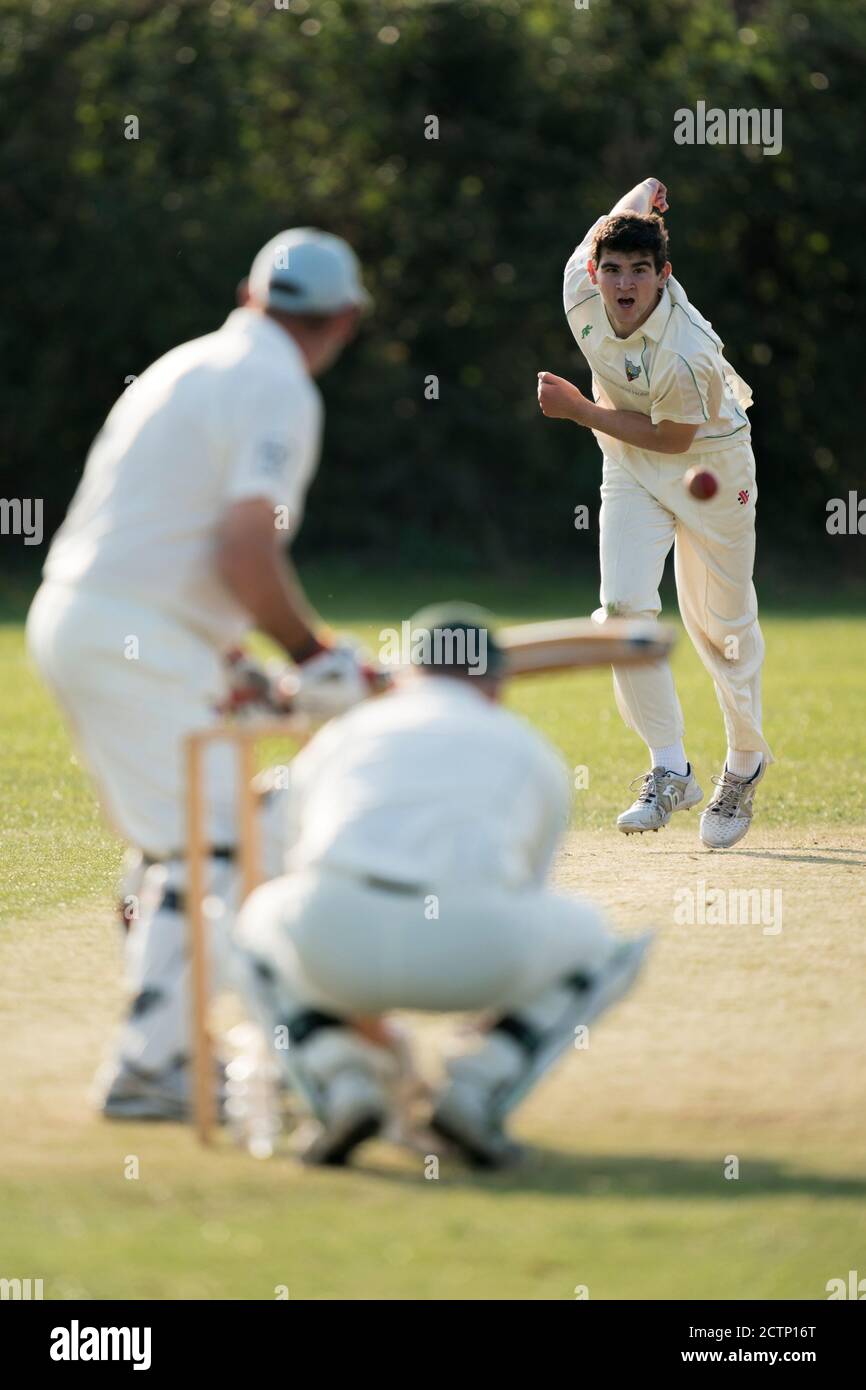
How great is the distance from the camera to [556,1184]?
14.1 feet

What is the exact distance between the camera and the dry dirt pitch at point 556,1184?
12.4 ft

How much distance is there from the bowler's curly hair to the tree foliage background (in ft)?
48.1

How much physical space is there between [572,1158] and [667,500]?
4729 mm

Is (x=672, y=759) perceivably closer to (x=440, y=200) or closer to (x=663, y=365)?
(x=663, y=365)

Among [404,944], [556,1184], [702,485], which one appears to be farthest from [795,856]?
[404,944]

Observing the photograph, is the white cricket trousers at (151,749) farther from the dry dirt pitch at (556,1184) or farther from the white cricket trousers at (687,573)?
the white cricket trousers at (687,573)

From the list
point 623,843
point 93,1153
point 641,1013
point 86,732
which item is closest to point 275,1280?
point 93,1153

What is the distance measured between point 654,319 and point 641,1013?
11.6 feet

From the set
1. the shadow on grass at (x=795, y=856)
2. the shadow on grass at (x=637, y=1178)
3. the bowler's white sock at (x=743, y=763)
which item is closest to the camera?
the shadow on grass at (x=637, y=1178)

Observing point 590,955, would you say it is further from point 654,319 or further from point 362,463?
point 362,463

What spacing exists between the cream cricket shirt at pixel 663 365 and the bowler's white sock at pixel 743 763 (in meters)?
1.28

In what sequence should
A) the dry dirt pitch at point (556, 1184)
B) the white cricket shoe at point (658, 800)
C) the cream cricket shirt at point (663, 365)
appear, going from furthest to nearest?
the white cricket shoe at point (658, 800), the cream cricket shirt at point (663, 365), the dry dirt pitch at point (556, 1184)

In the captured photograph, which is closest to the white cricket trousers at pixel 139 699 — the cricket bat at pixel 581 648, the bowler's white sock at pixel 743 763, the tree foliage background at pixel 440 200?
the cricket bat at pixel 581 648

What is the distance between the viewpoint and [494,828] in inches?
171
